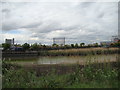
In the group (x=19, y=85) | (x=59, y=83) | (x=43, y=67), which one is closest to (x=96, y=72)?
(x=59, y=83)

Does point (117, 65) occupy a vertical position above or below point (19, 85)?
above

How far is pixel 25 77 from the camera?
168 inches

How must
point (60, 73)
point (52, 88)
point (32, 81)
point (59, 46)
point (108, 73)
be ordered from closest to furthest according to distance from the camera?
point (52, 88) < point (32, 81) < point (108, 73) < point (60, 73) < point (59, 46)

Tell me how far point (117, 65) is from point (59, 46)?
939 centimetres

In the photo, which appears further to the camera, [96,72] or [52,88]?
[96,72]

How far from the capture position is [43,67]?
5102mm

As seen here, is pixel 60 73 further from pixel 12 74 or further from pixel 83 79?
pixel 12 74

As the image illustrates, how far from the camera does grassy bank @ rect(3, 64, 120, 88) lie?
3.92 metres

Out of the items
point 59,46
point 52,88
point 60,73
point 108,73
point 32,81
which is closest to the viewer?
point 52,88

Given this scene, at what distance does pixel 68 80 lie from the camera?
428cm

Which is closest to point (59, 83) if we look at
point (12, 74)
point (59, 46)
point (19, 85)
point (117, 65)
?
point (19, 85)

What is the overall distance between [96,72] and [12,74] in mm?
2280

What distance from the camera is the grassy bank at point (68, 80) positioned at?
392 centimetres

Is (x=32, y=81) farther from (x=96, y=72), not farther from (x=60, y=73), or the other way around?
(x=96, y=72)
